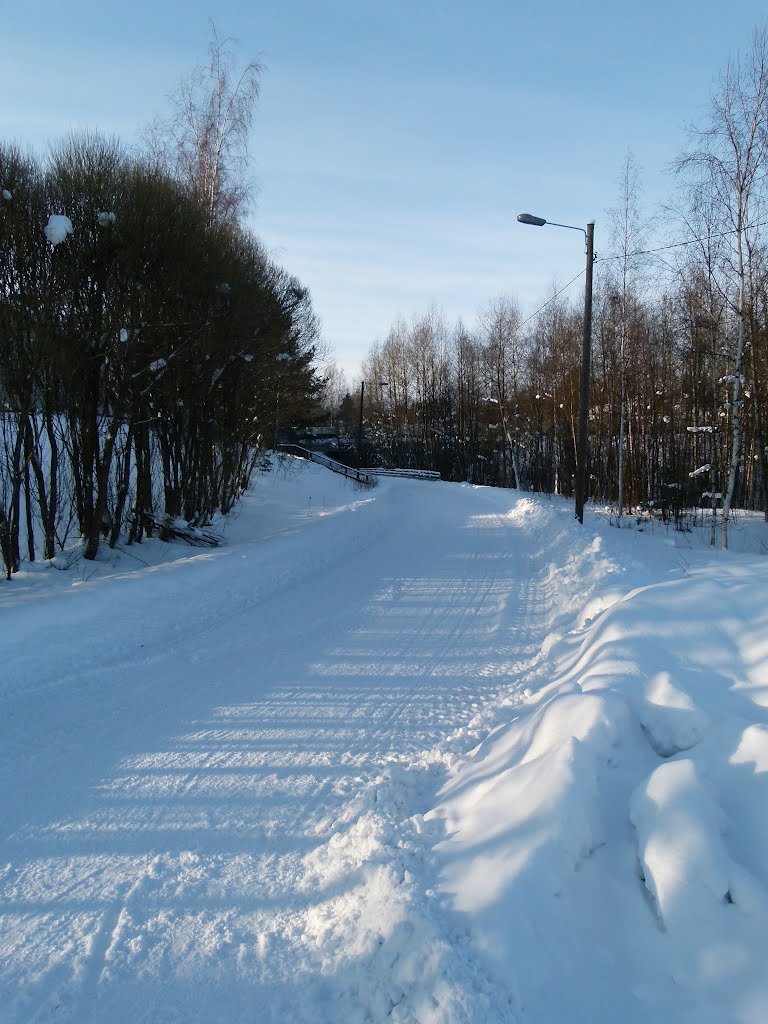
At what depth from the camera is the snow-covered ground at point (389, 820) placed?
238 cm

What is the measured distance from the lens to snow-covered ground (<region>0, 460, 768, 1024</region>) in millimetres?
2385

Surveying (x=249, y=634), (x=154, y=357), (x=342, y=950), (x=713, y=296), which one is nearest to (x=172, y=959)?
(x=342, y=950)

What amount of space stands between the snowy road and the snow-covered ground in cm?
1

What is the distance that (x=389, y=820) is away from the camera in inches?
136

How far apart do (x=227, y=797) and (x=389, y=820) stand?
103 centimetres

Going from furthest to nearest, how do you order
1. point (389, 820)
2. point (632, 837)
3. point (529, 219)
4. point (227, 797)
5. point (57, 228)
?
1. point (529, 219)
2. point (57, 228)
3. point (227, 797)
4. point (389, 820)
5. point (632, 837)

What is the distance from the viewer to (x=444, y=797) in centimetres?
371

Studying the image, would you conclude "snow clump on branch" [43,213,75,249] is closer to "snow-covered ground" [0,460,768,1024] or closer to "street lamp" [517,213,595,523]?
"snow-covered ground" [0,460,768,1024]

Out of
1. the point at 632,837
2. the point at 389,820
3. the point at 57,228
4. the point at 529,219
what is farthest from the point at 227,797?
the point at 529,219

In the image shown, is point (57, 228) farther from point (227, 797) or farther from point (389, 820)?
point (389, 820)

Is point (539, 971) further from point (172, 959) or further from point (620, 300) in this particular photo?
point (620, 300)

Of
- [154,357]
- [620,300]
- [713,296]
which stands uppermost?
[620,300]

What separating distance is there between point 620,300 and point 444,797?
21.4 metres

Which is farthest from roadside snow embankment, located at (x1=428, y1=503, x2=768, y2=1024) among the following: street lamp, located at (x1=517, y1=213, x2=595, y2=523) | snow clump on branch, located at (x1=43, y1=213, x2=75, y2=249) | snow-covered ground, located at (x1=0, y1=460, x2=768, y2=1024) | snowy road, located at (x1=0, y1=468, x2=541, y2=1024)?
street lamp, located at (x1=517, y1=213, x2=595, y2=523)
